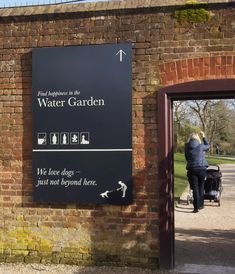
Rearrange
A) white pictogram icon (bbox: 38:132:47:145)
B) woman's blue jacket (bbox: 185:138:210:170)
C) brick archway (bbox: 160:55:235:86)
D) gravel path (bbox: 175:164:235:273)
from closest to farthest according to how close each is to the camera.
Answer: brick archway (bbox: 160:55:235:86), white pictogram icon (bbox: 38:132:47:145), gravel path (bbox: 175:164:235:273), woman's blue jacket (bbox: 185:138:210:170)

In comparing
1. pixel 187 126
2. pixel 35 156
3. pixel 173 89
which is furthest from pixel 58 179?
pixel 187 126

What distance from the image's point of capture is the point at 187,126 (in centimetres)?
3762

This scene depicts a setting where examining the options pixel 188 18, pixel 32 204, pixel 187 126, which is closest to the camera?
pixel 188 18

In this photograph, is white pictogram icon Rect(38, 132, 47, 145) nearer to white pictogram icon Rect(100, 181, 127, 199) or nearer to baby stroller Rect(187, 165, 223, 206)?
white pictogram icon Rect(100, 181, 127, 199)

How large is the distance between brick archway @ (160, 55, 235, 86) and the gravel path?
2471 millimetres

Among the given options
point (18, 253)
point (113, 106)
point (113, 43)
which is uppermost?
point (113, 43)

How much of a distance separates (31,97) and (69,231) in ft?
6.24

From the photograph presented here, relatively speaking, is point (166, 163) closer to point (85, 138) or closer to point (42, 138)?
point (85, 138)

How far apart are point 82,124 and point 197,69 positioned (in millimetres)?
1674

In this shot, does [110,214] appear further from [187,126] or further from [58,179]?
[187,126]

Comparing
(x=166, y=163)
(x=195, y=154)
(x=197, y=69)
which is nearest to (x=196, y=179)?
(x=195, y=154)

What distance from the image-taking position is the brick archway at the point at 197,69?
238 inches

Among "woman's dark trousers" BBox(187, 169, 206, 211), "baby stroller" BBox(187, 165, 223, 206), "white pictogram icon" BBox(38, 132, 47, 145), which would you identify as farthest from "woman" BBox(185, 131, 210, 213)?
"white pictogram icon" BBox(38, 132, 47, 145)

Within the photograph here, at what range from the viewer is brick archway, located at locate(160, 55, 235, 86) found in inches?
238
